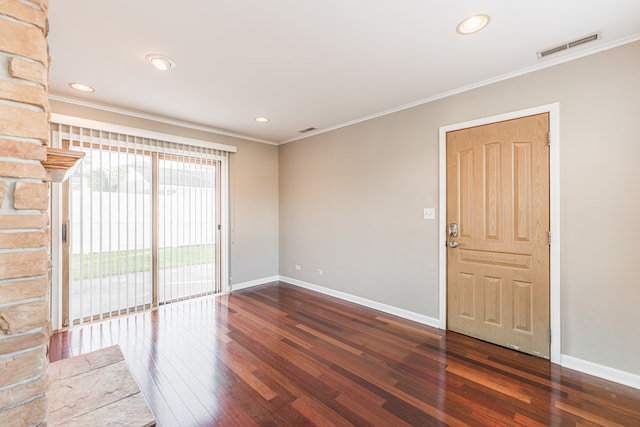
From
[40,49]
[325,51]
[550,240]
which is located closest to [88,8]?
[40,49]

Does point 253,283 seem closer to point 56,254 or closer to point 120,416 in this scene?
point 56,254

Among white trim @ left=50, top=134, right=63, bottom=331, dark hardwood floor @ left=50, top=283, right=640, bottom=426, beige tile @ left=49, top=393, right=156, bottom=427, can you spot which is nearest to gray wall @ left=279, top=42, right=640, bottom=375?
dark hardwood floor @ left=50, top=283, right=640, bottom=426

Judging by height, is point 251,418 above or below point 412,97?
below

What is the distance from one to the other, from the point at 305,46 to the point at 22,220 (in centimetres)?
200

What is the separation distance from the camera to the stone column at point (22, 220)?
2.78 feet

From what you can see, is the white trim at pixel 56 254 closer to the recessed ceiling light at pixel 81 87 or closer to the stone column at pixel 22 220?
the recessed ceiling light at pixel 81 87

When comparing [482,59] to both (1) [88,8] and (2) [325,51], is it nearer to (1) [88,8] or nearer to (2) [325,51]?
(2) [325,51]

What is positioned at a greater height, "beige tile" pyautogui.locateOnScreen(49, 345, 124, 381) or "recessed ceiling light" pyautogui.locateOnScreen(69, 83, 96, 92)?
"recessed ceiling light" pyautogui.locateOnScreen(69, 83, 96, 92)

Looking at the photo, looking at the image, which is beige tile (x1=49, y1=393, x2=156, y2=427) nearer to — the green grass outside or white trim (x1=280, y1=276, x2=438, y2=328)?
the green grass outside

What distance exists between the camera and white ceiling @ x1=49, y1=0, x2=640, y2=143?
177 cm

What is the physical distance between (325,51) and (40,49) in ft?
5.86

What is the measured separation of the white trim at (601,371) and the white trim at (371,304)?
111 centimetres

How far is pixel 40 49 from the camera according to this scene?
0.94 metres

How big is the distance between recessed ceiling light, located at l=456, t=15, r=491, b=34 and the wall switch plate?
1712mm
